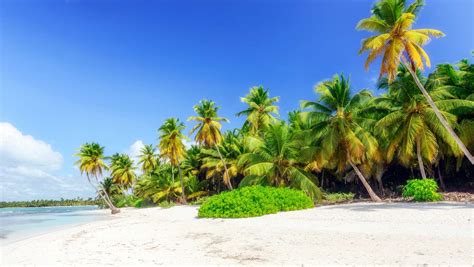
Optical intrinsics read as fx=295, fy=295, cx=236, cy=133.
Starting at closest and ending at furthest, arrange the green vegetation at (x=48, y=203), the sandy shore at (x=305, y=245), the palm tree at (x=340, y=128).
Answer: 1. the sandy shore at (x=305, y=245)
2. the palm tree at (x=340, y=128)
3. the green vegetation at (x=48, y=203)

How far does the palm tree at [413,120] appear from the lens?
16.8 metres

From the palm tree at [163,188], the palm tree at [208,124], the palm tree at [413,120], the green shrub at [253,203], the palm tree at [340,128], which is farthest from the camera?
the palm tree at [163,188]

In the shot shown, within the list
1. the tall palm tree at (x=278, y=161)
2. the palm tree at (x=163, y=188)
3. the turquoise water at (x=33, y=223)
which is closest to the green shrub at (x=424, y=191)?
the tall palm tree at (x=278, y=161)

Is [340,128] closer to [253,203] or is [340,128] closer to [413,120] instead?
[413,120]

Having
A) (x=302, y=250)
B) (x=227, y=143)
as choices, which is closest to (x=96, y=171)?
(x=227, y=143)

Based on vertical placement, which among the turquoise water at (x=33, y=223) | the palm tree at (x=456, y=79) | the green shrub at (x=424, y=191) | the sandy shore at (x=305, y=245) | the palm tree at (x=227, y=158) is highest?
the palm tree at (x=456, y=79)

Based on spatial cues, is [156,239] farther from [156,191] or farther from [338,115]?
[156,191]

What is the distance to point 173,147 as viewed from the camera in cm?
3256

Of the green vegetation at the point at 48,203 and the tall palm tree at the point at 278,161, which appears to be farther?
the green vegetation at the point at 48,203

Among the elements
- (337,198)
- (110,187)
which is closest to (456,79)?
(337,198)

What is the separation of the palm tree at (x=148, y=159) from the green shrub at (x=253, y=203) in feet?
110

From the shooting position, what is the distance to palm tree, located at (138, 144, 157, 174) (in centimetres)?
4753

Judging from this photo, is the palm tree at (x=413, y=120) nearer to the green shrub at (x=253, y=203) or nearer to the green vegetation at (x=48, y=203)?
the green shrub at (x=253, y=203)

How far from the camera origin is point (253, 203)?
14.9 meters
